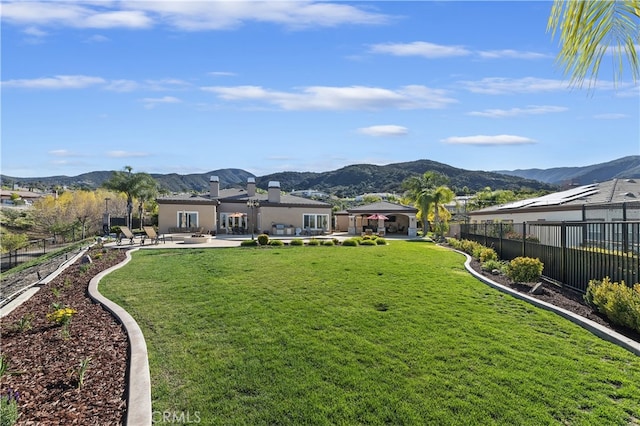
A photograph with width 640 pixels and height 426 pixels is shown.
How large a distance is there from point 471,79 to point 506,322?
6.85 metres

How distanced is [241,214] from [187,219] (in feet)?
14.9

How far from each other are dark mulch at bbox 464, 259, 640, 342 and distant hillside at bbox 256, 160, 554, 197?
108856 mm

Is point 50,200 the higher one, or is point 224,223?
point 50,200

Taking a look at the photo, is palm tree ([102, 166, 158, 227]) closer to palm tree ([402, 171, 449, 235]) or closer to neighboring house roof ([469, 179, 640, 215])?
palm tree ([402, 171, 449, 235])

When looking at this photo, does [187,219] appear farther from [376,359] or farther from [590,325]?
[590,325]

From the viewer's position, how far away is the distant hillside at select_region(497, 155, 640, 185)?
106831mm

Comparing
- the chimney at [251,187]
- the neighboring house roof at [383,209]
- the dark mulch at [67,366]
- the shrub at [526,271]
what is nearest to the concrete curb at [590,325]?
the shrub at [526,271]

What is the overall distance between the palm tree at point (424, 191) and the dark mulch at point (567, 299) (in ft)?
82.7

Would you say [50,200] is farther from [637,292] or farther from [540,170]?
[540,170]

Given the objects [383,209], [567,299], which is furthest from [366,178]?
[567,299]

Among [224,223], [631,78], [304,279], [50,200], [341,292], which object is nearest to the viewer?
[631,78]

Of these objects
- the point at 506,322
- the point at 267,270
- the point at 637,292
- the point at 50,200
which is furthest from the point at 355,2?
the point at 50,200

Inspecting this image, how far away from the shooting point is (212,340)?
556 centimetres

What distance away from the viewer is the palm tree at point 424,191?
3584 centimetres
